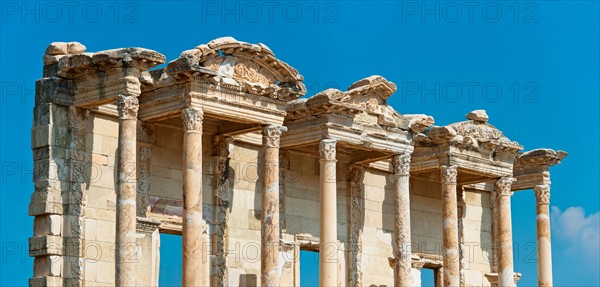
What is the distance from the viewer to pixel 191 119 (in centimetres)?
3173

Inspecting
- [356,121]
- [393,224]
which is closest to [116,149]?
[356,121]

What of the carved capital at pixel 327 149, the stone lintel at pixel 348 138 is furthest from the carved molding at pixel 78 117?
the carved capital at pixel 327 149

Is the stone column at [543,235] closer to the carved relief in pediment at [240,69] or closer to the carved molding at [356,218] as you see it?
the carved molding at [356,218]

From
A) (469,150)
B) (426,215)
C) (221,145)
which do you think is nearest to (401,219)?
(469,150)

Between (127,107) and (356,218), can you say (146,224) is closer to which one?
(127,107)

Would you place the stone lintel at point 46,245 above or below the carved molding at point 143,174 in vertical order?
below

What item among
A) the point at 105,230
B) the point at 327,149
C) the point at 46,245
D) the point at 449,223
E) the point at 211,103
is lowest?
the point at 46,245

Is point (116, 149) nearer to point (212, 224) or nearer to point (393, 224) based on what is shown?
point (212, 224)

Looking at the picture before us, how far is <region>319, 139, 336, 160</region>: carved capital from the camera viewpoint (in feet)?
115

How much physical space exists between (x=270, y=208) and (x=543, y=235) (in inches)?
454

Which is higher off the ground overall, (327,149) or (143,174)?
(327,149)

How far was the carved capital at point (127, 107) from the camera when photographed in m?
30.8

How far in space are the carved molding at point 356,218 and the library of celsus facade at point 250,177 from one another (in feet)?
0.14

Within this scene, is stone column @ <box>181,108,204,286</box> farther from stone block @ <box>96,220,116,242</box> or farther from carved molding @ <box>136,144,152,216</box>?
carved molding @ <box>136,144,152,216</box>
